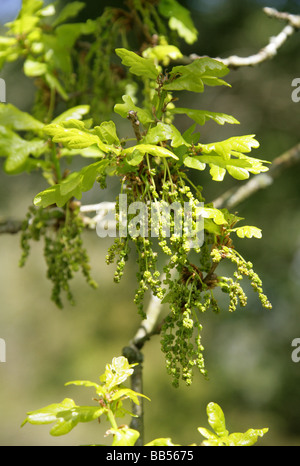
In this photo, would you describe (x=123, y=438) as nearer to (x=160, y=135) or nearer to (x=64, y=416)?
(x=64, y=416)

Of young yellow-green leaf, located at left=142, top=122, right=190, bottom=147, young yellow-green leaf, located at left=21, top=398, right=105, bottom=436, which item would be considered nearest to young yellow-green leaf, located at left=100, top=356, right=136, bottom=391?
young yellow-green leaf, located at left=21, top=398, right=105, bottom=436

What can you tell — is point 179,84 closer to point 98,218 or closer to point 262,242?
point 98,218

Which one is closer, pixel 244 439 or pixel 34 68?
pixel 244 439

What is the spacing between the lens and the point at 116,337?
4262mm

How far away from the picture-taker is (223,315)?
3.19m

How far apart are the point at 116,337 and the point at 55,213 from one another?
3063mm

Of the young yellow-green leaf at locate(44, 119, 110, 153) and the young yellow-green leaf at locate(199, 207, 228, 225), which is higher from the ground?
the young yellow-green leaf at locate(44, 119, 110, 153)

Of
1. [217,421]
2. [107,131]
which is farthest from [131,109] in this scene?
[217,421]

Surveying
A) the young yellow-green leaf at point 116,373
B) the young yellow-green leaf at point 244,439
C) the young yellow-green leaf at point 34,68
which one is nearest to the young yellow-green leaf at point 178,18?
the young yellow-green leaf at point 34,68

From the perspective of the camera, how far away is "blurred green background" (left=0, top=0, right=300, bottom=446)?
8.73ft

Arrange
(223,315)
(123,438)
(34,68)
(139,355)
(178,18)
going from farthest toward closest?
1. (223,315)
2. (178,18)
3. (34,68)
4. (139,355)
5. (123,438)

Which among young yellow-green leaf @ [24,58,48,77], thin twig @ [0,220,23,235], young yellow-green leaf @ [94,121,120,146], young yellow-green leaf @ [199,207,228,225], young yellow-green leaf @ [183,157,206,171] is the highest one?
young yellow-green leaf @ [24,58,48,77]

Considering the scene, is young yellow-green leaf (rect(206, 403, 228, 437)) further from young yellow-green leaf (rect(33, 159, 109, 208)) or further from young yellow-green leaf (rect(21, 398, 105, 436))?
young yellow-green leaf (rect(33, 159, 109, 208))
